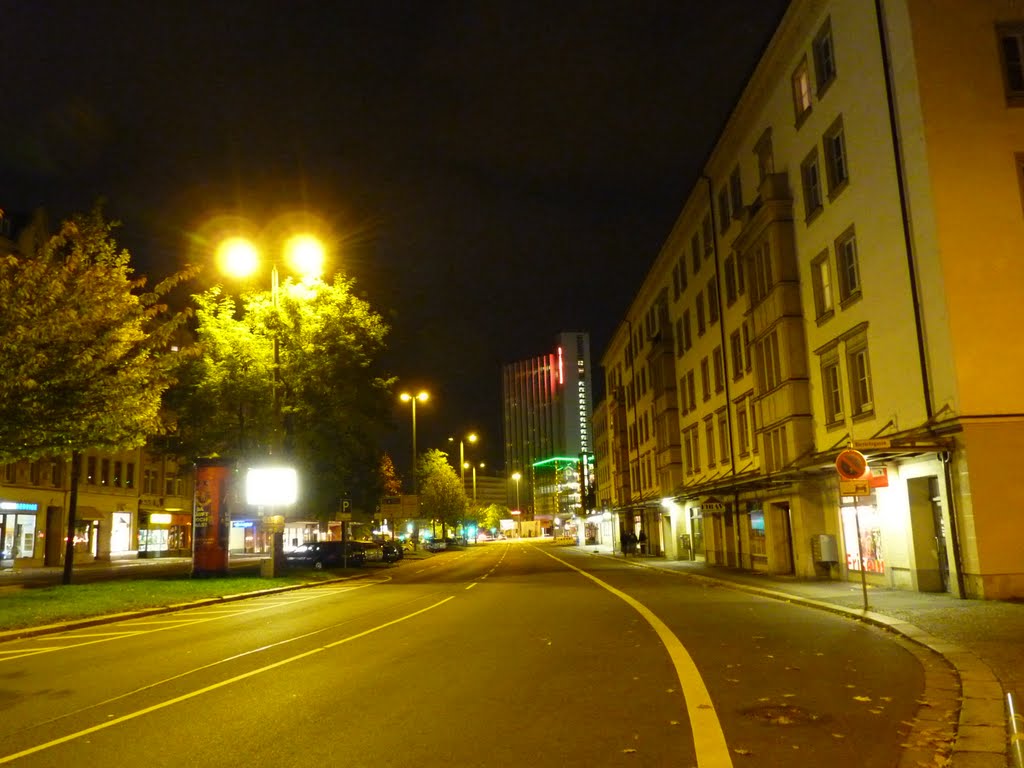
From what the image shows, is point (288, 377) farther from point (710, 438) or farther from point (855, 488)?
point (855, 488)

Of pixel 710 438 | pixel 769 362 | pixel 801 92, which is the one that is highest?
pixel 801 92

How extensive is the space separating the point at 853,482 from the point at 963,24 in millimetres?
10943

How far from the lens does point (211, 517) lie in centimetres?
3105

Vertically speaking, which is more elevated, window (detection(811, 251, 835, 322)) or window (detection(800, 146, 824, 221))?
window (detection(800, 146, 824, 221))

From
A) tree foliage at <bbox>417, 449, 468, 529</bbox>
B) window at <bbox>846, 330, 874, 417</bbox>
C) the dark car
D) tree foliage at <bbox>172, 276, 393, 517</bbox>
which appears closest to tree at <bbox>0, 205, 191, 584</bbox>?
tree foliage at <bbox>172, 276, 393, 517</bbox>

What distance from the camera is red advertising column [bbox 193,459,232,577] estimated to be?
30.6 metres

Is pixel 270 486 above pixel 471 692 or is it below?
above

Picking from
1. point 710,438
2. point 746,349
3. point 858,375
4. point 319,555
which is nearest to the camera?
point 858,375

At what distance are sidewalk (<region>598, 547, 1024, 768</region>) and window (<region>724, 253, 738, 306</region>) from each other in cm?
1313

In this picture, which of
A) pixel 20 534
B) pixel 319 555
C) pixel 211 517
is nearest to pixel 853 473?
pixel 211 517

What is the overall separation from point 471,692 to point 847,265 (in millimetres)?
18475

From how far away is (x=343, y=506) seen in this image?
4066 centimetres

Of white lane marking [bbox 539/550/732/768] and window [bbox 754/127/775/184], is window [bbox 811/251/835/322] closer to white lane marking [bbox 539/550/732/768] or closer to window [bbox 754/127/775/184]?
window [bbox 754/127/775/184]

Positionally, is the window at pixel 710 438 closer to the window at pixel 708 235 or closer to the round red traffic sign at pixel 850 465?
the window at pixel 708 235
